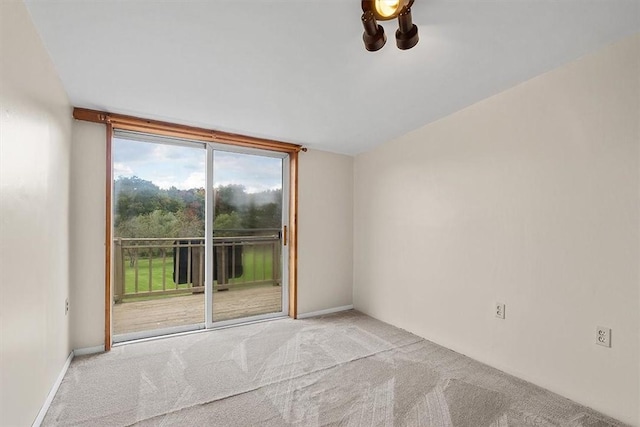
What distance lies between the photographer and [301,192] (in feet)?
11.9

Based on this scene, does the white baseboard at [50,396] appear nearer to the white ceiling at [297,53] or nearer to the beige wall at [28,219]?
the beige wall at [28,219]

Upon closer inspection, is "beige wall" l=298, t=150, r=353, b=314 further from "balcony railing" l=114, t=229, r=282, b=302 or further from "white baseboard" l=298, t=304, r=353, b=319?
"balcony railing" l=114, t=229, r=282, b=302

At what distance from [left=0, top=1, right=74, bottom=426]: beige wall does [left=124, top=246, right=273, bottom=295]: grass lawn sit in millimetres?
1729

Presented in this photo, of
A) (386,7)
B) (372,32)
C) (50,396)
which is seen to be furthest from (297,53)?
(50,396)

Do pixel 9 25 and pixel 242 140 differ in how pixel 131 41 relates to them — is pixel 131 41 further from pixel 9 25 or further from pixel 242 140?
pixel 242 140

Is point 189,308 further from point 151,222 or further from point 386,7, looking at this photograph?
point 386,7

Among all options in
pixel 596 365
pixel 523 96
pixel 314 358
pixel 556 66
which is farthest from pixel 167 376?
pixel 556 66

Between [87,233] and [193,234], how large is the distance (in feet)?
3.12

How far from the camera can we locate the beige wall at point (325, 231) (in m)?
3.64

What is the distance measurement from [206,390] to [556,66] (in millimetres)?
3188

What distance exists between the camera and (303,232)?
3.63 m

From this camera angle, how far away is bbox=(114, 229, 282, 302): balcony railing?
144 inches

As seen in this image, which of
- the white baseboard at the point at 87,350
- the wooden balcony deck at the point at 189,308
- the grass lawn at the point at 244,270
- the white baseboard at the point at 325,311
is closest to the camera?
the white baseboard at the point at 87,350

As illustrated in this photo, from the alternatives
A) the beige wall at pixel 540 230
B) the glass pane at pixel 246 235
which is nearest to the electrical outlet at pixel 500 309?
the beige wall at pixel 540 230
